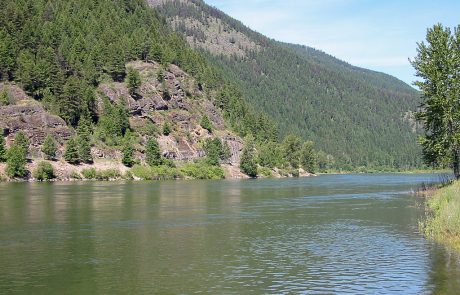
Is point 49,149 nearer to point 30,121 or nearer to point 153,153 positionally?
point 30,121

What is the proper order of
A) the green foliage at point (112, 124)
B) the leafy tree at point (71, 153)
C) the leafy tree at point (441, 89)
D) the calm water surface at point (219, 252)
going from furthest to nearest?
the green foliage at point (112, 124) < the leafy tree at point (71, 153) < the leafy tree at point (441, 89) < the calm water surface at point (219, 252)

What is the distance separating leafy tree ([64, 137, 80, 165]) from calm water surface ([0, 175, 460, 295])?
9417cm

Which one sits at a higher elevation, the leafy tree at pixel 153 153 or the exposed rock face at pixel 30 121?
the exposed rock face at pixel 30 121

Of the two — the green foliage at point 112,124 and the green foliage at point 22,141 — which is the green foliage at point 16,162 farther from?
the green foliage at point 112,124

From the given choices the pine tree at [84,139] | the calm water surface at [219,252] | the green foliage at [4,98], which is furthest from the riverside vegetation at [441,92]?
the green foliage at [4,98]

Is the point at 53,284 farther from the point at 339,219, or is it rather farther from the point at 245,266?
the point at 339,219

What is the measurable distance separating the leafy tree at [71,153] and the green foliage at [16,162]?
15625mm

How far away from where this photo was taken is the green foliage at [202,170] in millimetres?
187125

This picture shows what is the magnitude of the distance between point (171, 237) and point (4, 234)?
15.4 metres

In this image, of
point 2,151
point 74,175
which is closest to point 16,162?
point 2,151

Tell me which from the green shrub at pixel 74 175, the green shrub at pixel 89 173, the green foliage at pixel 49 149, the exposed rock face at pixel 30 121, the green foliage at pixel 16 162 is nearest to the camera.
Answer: the green foliage at pixel 16 162

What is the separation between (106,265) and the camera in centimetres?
3584

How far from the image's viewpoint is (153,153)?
605 feet

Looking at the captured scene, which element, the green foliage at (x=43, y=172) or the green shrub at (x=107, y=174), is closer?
the green foliage at (x=43, y=172)
